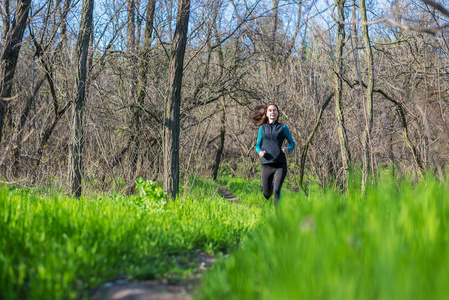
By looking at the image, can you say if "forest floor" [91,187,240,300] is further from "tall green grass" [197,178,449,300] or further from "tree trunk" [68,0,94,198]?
"tree trunk" [68,0,94,198]

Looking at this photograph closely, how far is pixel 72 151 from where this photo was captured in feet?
23.9

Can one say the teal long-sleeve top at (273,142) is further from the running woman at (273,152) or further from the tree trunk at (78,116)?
the tree trunk at (78,116)

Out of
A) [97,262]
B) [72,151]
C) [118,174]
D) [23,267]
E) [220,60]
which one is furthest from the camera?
[220,60]

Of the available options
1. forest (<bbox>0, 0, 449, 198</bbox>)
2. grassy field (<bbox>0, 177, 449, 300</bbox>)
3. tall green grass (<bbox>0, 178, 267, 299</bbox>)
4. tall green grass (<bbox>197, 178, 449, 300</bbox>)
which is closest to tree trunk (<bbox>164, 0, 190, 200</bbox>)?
forest (<bbox>0, 0, 449, 198</bbox>)

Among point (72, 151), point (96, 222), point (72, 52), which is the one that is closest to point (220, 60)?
point (72, 52)

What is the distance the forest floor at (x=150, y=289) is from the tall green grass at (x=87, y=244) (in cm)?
9

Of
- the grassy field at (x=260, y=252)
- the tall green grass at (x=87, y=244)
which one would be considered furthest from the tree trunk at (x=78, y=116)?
the grassy field at (x=260, y=252)

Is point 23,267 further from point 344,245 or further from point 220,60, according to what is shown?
point 220,60

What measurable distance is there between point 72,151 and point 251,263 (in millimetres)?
5646

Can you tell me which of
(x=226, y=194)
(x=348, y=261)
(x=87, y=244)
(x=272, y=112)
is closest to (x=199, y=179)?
(x=226, y=194)

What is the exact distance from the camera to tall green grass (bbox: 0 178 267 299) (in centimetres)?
251

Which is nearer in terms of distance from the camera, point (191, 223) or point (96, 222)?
point (96, 222)

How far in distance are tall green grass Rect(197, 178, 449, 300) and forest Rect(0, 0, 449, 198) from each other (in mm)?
4061

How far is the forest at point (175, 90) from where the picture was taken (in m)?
7.11
